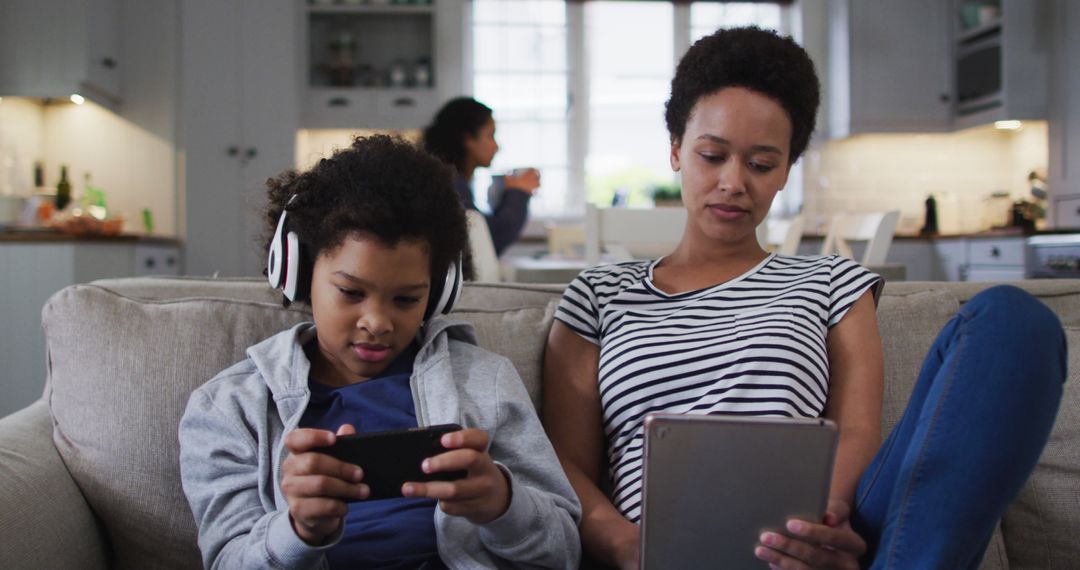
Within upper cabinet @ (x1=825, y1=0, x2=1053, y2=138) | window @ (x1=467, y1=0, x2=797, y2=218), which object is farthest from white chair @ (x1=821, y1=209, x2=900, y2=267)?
window @ (x1=467, y1=0, x2=797, y2=218)

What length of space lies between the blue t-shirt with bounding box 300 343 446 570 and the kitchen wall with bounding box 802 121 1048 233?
5.01m

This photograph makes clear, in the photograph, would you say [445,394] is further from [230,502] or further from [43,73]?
[43,73]

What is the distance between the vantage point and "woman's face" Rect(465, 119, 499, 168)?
134 inches

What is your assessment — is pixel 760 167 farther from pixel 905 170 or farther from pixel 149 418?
pixel 905 170

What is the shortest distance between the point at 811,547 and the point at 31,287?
3.71 metres

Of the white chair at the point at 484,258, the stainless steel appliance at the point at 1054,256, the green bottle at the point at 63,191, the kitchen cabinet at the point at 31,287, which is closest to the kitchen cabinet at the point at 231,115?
the green bottle at the point at 63,191

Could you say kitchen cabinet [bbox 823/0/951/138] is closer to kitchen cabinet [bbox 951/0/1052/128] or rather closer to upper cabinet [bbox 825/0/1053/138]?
upper cabinet [bbox 825/0/1053/138]

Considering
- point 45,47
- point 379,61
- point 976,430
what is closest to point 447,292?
point 976,430

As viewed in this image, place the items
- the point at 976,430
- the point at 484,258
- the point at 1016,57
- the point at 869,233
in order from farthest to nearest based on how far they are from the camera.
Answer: the point at 1016,57 → the point at 869,233 → the point at 484,258 → the point at 976,430

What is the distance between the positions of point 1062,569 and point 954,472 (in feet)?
2.21

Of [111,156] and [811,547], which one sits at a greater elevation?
[111,156]

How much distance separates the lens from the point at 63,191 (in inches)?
185

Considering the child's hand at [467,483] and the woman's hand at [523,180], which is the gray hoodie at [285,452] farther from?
the woman's hand at [523,180]

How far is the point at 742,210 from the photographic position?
134 centimetres
